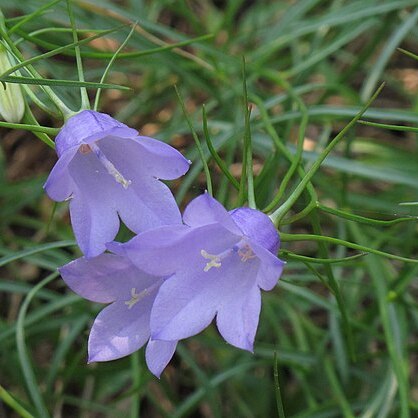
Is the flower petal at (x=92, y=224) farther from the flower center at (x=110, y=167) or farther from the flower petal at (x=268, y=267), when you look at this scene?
the flower petal at (x=268, y=267)

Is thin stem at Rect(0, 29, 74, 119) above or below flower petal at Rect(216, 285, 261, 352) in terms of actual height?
above

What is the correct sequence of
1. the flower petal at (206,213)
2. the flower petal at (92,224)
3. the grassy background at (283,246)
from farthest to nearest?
1. the grassy background at (283,246)
2. the flower petal at (92,224)
3. the flower petal at (206,213)

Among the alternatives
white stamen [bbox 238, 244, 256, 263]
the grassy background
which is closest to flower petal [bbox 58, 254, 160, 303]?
white stamen [bbox 238, 244, 256, 263]

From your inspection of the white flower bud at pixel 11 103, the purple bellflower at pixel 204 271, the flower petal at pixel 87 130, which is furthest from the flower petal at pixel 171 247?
the white flower bud at pixel 11 103

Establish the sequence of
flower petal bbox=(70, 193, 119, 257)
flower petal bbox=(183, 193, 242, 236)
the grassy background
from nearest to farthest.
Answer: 1. flower petal bbox=(183, 193, 242, 236)
2. flower petal bbox=(70, 193, 119, 257)
3. the grassy background

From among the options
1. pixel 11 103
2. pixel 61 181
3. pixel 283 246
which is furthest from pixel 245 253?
pixel 283 246

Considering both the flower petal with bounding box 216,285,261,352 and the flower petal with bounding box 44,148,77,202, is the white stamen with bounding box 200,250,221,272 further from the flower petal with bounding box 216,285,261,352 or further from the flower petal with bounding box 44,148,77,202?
the flower petal with bounding box 44,148,77,202

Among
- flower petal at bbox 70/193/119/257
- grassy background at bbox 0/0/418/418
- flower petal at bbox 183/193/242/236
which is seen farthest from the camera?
grassy background at bbox 0/0/418/418
